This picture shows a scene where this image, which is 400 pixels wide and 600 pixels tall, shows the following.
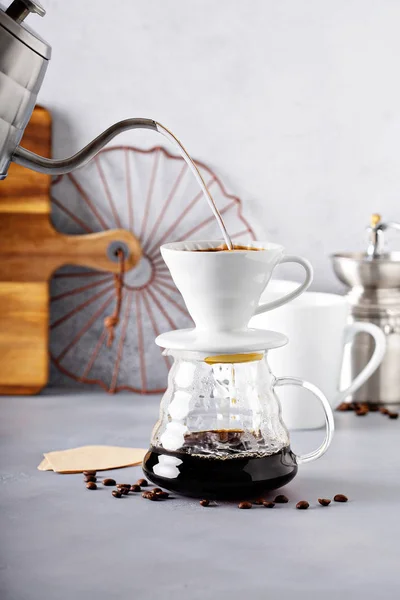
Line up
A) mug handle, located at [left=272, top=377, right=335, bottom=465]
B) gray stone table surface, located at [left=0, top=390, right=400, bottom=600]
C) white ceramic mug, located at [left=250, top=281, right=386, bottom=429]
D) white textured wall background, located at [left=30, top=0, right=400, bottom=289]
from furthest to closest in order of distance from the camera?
white textured wall background, located at [left=30, top=0, right=400, bottom=289] → white ceramic mug, located at [left=250, top=281, right=386, bottom=429] → mug handle, located at [left=272, top=377, right=335, bottom=465] → gray stone table surface, located at [left=0, top=390, right=400, bottom=600]

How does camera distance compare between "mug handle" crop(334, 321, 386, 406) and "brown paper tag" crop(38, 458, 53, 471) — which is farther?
"mug handle" crop(334, 321, 386, 406)

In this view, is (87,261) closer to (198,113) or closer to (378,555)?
(198,113)

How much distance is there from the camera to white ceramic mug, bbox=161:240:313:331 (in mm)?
921

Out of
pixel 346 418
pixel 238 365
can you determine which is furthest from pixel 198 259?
pixel 346 418

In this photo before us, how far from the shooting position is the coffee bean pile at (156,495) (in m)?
0.95

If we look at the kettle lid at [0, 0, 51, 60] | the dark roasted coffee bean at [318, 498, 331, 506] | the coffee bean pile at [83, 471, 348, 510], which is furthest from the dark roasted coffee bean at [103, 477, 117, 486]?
the kettle lid at [0, 0, 51, 60]

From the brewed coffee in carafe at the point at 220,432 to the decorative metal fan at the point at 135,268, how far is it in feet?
1.67

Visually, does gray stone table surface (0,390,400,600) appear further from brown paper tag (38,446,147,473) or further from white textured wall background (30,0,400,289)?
white textured wall background (30,0,400,289)

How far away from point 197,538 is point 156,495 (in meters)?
0.12

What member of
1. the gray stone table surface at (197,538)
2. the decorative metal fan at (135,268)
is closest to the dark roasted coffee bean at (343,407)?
the gray stone table surface at (197,538)

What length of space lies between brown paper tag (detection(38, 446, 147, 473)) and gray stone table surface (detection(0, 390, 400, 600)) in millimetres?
21

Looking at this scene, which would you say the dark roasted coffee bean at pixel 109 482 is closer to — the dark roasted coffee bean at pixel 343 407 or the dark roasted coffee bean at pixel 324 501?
the dark roasted coffee bean at pixel 324 501

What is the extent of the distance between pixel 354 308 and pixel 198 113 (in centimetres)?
41

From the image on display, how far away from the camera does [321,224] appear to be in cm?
150
